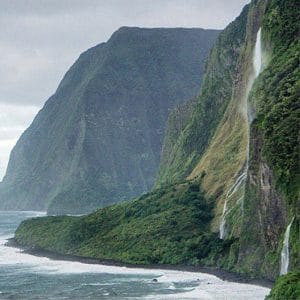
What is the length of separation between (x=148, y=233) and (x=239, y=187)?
19.4m

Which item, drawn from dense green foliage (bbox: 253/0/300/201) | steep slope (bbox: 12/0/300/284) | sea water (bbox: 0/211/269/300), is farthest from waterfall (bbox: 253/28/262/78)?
sea water (bbox: 0/211/269/300)

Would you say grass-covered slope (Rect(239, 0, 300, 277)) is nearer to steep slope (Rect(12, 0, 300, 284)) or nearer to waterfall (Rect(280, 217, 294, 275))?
steep slope (Rect(12, 0, 300, 284))

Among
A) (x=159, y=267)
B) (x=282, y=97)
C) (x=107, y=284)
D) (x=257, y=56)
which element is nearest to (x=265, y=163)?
(x=282, y=97)

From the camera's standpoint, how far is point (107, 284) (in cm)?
8644

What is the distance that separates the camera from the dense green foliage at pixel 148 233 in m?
106

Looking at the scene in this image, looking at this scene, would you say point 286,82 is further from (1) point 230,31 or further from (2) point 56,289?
(1) point 230,31

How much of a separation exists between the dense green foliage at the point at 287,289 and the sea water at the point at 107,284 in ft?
52.5

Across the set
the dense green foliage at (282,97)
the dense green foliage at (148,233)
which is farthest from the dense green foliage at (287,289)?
the dense green foliage at (148,233)

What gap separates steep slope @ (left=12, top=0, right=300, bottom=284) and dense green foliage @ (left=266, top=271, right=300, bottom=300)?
0.74 m

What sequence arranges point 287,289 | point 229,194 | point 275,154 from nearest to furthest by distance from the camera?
point 287,289
point 275,154
point 229,194

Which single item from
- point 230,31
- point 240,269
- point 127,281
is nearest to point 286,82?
point 240,269

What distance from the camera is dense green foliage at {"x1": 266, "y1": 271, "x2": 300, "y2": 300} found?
51.2 m

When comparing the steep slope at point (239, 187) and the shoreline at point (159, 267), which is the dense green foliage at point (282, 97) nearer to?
the steep slope at point (239, 187)

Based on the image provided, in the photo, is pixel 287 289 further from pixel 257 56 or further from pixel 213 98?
pixel 213 98
